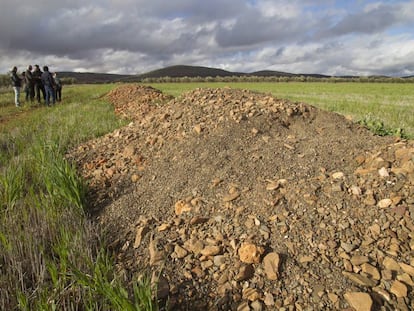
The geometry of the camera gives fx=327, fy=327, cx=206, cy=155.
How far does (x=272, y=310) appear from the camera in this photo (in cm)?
204

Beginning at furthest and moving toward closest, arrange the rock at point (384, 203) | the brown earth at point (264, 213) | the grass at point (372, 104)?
the grass at point (372, 104) → the rock at point (384, 203) → the brown earth at point (264, 213)

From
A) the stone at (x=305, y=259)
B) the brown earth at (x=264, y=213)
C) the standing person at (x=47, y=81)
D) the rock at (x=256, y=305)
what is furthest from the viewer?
the standing person at (x=47, y=81)

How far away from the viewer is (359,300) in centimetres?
197

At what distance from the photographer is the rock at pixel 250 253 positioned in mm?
2357

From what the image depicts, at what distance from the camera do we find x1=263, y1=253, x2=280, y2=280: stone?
7.29 feet

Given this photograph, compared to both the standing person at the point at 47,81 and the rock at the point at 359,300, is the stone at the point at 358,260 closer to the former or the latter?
the rock at the point at 359,300

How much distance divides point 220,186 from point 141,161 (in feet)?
4.62

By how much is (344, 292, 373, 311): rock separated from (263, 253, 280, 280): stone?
45cm

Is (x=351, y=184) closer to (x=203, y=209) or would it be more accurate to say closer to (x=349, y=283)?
(x=349, y=283)

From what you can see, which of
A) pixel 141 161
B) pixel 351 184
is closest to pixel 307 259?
pixel 351 184

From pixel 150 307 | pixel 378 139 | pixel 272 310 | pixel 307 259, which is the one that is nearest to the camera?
pixel 150 307

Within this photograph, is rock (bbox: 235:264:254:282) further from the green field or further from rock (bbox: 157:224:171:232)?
rock (bbox: 157:224:171:232)

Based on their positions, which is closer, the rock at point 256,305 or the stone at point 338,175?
the rock at point 256,305

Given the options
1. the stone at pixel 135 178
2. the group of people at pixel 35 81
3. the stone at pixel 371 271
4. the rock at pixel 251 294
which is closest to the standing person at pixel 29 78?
the group of people at pixel 35 81
